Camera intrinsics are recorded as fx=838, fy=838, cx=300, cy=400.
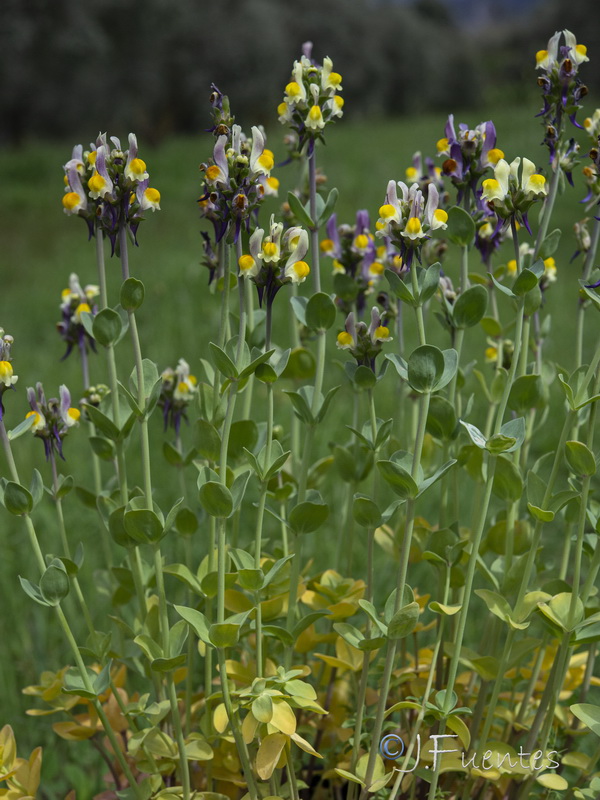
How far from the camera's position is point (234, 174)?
37.4 inches

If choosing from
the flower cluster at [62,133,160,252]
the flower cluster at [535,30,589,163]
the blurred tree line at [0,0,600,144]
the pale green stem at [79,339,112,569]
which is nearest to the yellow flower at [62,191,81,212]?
the flower cluster at [62,133,160,252]

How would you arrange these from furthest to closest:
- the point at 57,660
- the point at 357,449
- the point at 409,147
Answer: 1. the point at 409,147
2. the point at 57,660
3. the point at 357,449

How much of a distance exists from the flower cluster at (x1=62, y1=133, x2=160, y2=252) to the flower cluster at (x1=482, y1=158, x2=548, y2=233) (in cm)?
39

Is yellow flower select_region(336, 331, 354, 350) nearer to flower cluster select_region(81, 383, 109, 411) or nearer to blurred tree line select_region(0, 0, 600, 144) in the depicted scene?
flower cluster select_region(81, 383, 109, 411)

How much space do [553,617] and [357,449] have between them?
39 centimetres

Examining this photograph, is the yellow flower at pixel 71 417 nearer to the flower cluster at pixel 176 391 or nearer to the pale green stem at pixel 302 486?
the flower cluster at pixel 176 391

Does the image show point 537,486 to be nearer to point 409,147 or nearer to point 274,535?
point 274,535

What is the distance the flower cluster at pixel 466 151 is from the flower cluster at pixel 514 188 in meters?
0.11

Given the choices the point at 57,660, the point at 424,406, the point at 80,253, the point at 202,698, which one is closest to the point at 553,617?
the point at 424,406

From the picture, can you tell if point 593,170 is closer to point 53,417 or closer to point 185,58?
point 53,417

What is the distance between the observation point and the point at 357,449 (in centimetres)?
128

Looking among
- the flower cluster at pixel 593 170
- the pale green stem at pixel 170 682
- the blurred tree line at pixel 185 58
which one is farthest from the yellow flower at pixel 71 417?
the blurred tree line at pixel 185 58

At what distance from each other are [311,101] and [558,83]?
308mm

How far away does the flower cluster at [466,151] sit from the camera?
1.08 m
